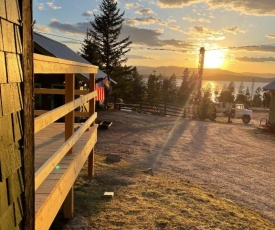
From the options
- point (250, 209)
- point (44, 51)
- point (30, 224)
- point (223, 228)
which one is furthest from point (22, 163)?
point (44, 51)

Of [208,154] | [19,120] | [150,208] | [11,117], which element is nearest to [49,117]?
[19,120]

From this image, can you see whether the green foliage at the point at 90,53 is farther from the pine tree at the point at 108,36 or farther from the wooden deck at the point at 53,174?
the wooden deck at the point at 53,174

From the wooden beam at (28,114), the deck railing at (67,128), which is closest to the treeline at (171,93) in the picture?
the deck railing at (67,128)

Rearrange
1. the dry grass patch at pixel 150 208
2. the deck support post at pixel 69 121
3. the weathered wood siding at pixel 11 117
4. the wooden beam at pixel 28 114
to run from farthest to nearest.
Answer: the dry grass patch at pixel 150 208 < the deck support post at pixel 69 121 < the wooden beam at pixel 28 114 < the weathered wood siding at pixel 11 117

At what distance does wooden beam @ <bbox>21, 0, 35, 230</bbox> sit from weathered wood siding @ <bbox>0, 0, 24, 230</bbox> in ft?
0.24

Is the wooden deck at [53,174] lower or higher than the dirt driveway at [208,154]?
higher

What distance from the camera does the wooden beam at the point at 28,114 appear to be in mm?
2289

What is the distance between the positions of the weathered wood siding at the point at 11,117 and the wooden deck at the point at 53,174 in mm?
721

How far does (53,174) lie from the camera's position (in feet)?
Result: 13.0

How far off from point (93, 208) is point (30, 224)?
3.40 meters

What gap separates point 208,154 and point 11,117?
12083 millimetres

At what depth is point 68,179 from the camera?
4.27 metres

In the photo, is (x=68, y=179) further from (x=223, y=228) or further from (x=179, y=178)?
(x=179, y=178)

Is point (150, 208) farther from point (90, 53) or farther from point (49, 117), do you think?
point (90, 53)
